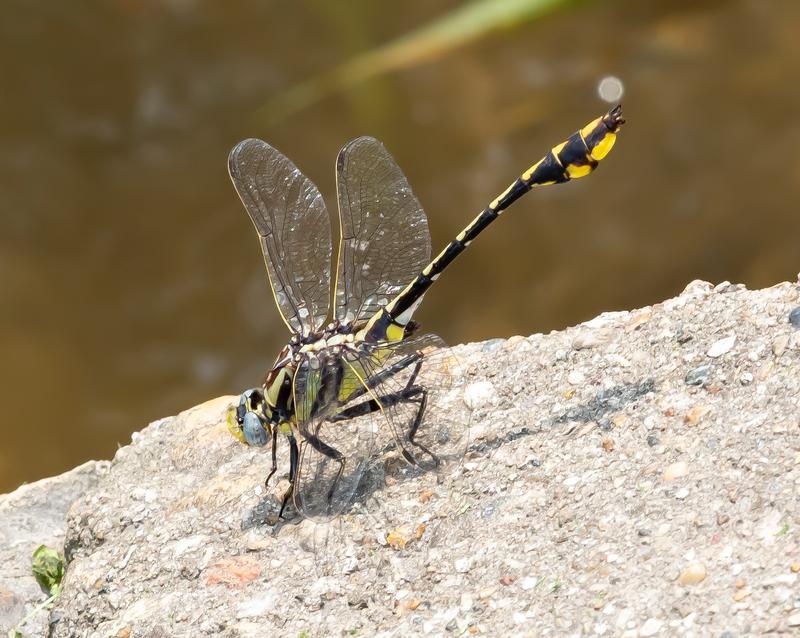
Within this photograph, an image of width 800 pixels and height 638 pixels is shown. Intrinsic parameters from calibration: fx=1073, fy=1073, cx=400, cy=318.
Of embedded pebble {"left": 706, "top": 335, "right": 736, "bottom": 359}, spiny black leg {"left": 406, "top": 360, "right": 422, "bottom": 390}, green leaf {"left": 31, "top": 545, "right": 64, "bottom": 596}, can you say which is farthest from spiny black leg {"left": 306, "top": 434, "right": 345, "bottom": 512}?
embedded pebble {"left": 706, "top": 335, "right": 736, "bottom": 359}

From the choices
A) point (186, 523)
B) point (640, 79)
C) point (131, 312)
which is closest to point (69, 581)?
point (186, 523)

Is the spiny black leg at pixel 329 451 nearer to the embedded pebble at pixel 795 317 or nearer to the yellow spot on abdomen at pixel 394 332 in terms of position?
the yellow spot on abdomen at pixel 394 332

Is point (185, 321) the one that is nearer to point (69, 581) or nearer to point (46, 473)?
point (46, 473)

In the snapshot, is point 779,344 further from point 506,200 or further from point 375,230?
point 375,230

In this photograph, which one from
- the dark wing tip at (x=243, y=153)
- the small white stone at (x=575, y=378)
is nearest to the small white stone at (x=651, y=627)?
the small white stone at (x=575, y=378)

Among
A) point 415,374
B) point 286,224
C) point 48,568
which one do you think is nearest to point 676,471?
point 415,374

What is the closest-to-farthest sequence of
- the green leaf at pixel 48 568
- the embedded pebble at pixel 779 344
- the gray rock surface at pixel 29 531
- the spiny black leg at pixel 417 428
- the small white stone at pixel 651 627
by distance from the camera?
the small white stone at pixel 651 627, the embedded pebble at pixel 779 344, the spiny black leg at pixel 417 428, the gray rock surface at pixel 29 531, the green leaf at pixel 48 568

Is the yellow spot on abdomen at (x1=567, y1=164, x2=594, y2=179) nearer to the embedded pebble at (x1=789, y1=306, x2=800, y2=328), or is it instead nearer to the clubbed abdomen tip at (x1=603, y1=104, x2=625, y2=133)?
the clubbed abdomen tip at (x1=603, y1=104, x2=625, y2=133)
